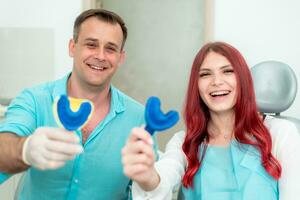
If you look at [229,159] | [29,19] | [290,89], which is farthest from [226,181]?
[29,19]

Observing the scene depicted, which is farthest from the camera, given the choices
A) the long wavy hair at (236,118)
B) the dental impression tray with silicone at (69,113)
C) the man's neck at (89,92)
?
the man's neck at (89,92)

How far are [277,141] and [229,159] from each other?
0.58 feet

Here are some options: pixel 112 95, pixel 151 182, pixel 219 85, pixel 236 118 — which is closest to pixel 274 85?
pixel 236 118

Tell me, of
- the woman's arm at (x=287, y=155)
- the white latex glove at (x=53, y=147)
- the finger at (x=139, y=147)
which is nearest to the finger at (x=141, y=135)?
the finger at (x=139, y=147)

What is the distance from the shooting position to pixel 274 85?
179 centimetres

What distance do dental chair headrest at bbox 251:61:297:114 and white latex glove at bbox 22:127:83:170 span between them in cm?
119

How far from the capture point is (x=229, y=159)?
4.44 feet

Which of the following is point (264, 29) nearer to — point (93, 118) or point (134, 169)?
point (93, 118)

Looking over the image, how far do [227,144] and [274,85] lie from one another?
21.1 inches

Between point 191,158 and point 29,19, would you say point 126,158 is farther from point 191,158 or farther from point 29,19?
point 29,19

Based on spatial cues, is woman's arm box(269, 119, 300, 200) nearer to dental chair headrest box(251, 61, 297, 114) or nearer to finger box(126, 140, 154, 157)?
dental chair headrest box(251, 61, 297, 114)

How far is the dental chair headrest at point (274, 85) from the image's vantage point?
1.80m

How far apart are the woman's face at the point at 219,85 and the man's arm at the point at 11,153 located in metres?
0.67

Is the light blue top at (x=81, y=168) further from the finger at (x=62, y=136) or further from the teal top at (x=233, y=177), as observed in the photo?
the finger at (x=62, y=136)
